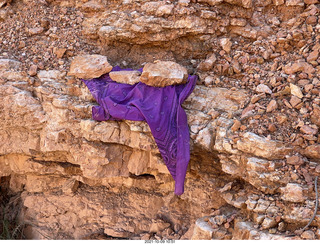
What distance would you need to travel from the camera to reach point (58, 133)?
3428mm

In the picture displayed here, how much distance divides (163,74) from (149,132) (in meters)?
0.65

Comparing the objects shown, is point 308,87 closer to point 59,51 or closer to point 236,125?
point 236,125

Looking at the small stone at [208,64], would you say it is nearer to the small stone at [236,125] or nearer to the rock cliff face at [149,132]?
the rock cliff face at [149,132]

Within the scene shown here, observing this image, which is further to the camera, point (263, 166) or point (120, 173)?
point (120, 173)

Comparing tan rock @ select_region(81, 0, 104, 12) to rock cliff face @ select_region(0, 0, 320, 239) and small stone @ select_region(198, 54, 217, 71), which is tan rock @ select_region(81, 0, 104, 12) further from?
small stone @ select_region(198, 54, 217, 71)

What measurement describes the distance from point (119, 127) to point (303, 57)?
→ 205cm

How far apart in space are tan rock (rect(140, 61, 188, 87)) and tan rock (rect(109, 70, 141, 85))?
134mm

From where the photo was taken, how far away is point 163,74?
136 inches

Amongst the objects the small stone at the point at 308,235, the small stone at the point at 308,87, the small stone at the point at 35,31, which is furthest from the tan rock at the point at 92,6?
the small stone at the point at 308,235

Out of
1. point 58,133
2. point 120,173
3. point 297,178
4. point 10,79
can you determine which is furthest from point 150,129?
point 10,79

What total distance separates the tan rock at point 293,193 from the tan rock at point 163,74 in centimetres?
151

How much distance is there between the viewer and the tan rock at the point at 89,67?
11.9 feet

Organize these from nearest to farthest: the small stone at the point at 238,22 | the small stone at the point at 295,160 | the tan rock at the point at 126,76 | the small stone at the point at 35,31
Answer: the small stone at the point at 295,160 < the tan rock at the point at 126,76 < the small stone at the point at 238,22 < the small stone at the point at 35,31

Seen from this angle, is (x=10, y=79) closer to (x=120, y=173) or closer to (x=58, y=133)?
(x=58, y=133)
